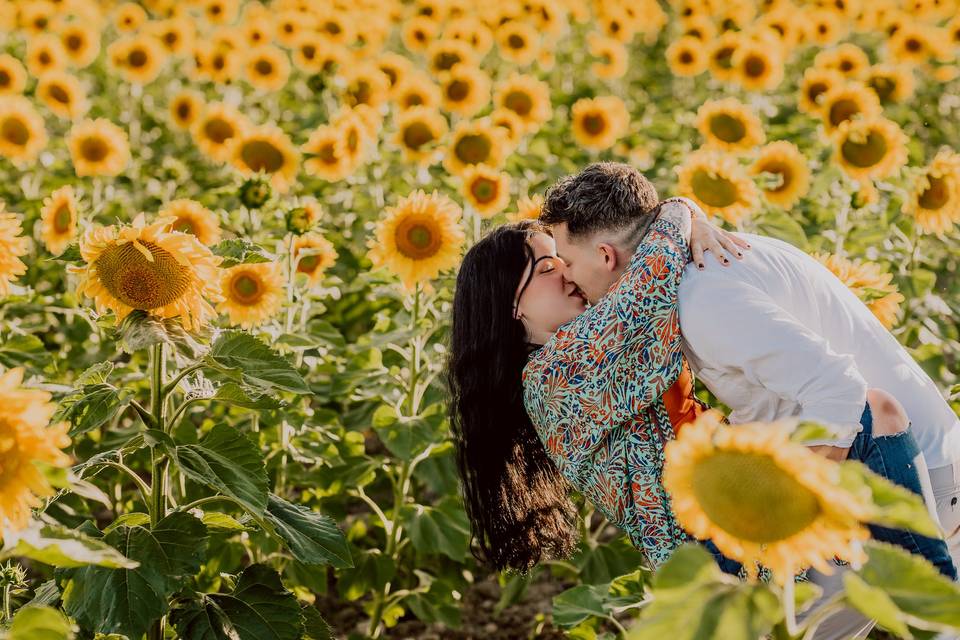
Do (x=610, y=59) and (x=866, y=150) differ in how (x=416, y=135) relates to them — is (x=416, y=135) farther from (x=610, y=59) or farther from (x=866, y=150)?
(x=610, y=59)

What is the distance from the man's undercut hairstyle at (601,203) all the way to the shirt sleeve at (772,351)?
0.37 meters

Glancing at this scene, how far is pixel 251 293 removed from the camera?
320 cm

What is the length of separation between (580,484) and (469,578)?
4.26 feet

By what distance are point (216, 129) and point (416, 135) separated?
1033 millimetres

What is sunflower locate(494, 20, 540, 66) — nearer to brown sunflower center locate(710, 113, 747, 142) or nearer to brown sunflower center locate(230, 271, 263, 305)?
brown sunflower center locate(710, 113, 747, 142)

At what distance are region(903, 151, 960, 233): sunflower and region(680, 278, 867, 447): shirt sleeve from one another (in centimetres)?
153

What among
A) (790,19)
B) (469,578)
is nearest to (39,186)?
(469,578)

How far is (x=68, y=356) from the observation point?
3.89m

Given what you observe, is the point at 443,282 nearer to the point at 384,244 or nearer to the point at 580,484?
the point at 384,244

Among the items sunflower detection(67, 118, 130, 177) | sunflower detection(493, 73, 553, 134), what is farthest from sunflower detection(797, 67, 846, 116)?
sunflower detection(67, 118, 130, 177)

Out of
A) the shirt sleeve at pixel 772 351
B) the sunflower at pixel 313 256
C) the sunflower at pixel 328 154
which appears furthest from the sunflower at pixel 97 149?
the shirt sleeve at pixel 772 351

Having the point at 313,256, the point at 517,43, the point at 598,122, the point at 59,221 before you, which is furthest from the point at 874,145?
the point at 517,43

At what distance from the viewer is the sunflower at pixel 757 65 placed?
19.3ft

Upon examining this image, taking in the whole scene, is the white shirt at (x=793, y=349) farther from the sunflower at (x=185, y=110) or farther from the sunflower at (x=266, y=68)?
the sunflower at (x=266, y=68)
